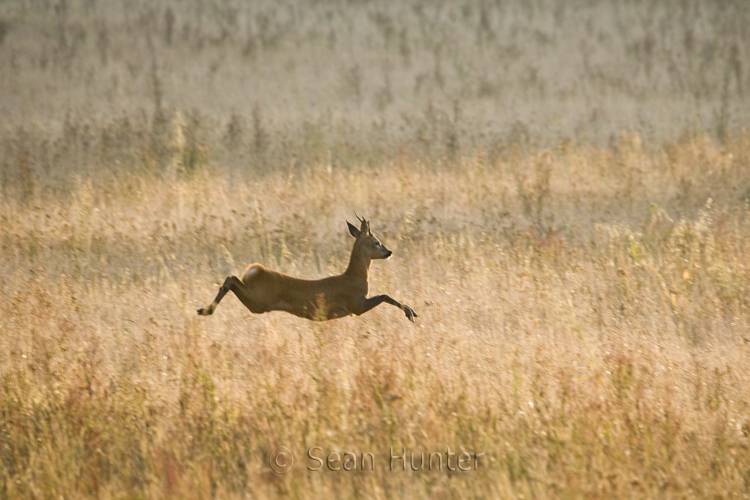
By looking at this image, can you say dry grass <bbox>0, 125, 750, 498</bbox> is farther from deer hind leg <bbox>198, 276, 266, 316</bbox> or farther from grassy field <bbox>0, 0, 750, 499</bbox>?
deer hind leg <bbox>198, 276, 266, 316</bbox>

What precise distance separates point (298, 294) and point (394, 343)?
83 centimetres

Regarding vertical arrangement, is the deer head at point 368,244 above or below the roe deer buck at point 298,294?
above

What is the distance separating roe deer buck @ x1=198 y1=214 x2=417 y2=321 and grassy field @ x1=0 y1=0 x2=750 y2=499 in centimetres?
25

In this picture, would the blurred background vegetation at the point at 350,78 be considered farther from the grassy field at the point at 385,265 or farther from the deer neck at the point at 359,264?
the deer neck at the point at 359,264

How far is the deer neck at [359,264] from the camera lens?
6378 mm

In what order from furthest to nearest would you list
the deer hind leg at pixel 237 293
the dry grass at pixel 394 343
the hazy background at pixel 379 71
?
the hazy background at pixel 379 71, the deer hind leg at pixel 237 293, the dry grass at pixel 394 343

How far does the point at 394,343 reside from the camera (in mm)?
5930

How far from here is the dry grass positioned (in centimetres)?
438

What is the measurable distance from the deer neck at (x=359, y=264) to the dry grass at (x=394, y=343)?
1.52 ft

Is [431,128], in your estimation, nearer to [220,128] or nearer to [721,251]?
[220,128]

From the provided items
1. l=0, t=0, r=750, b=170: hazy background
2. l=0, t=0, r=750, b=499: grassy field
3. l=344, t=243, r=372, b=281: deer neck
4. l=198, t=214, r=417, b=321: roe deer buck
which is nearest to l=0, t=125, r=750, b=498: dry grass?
l=0, t=0, r=750, b=499: grassy field

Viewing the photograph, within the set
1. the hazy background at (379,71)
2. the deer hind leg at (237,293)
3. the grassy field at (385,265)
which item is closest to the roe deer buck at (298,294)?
the deer hind leg at (237,293)

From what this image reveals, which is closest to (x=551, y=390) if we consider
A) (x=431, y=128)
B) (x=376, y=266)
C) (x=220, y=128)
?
(x=376, y=266)

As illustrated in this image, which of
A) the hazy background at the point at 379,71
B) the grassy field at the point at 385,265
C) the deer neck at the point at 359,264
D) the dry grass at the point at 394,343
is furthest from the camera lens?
the hazy background at the point at 379,71
